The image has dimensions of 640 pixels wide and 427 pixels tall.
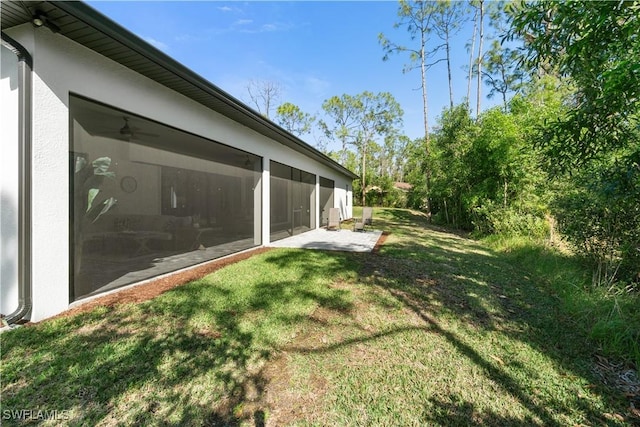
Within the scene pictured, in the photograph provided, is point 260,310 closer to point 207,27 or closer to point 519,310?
point 519,310

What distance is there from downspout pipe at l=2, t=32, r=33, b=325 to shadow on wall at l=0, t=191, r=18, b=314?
10 centimetres

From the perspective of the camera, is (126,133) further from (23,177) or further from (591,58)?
(591,58)

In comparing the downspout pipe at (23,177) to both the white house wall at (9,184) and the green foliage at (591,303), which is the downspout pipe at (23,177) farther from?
the green foliage at (591,303)

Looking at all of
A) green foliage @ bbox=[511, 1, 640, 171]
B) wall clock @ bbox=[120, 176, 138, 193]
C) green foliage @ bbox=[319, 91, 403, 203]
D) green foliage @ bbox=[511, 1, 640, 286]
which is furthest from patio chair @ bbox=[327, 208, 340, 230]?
green foliage @ bbox=[319, 91, 403, 203]

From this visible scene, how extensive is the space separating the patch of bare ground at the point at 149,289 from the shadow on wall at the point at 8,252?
0.45 meters

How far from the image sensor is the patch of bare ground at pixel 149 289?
3350 mm

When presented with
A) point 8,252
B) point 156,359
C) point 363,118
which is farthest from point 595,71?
point 363,118

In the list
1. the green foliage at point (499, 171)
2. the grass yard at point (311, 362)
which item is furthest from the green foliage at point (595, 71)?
the green foliage at point (499, 171)

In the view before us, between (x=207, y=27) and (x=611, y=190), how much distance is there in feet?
28.8

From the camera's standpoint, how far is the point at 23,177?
2.78 meters

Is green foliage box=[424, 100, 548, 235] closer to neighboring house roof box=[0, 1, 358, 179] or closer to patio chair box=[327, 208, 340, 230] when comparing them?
patio chair box=[327, 208, 340, 230]

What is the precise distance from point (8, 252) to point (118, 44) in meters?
2.62

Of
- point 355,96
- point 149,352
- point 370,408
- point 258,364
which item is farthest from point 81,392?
point 355,96

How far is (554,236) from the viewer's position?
7.29 m
